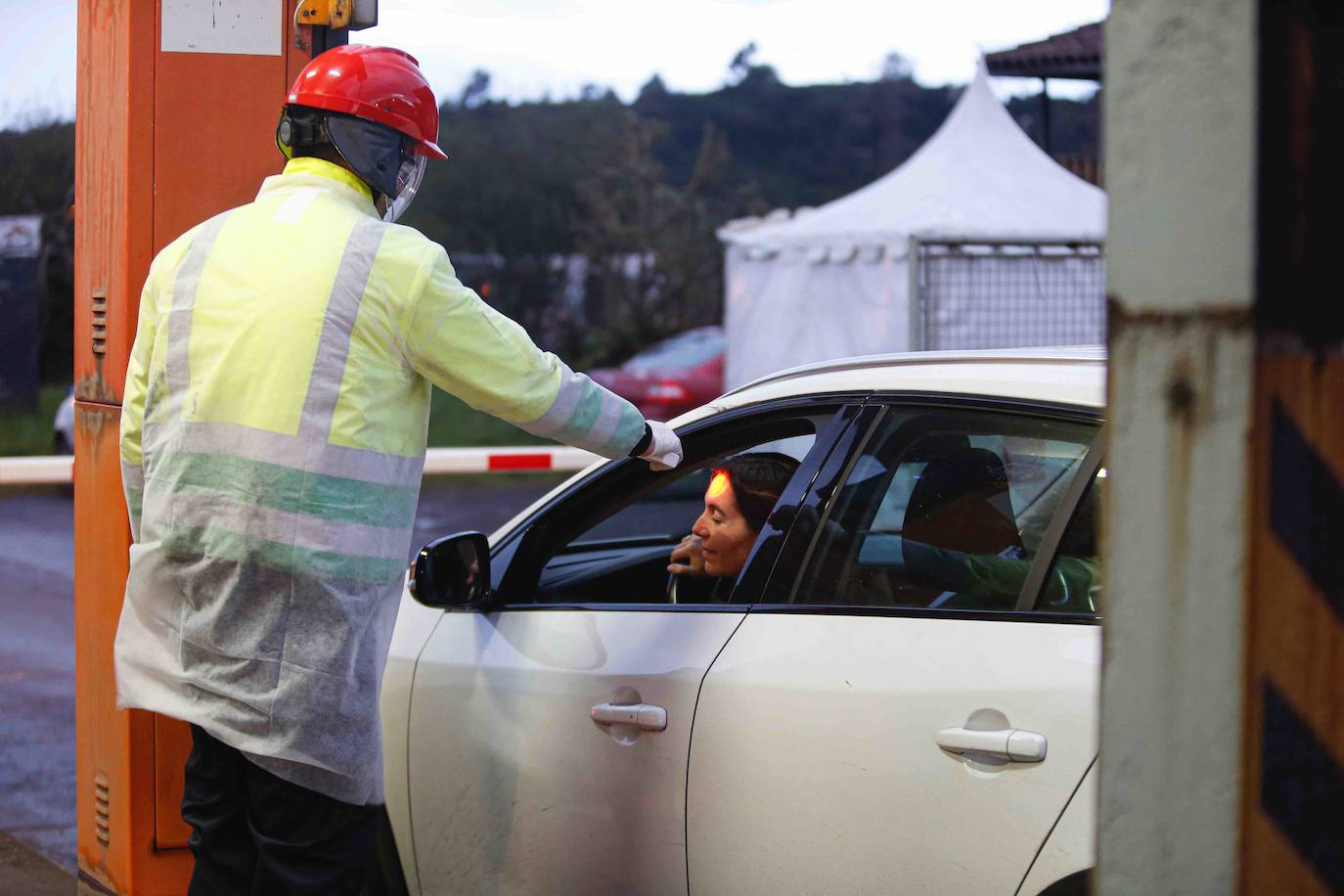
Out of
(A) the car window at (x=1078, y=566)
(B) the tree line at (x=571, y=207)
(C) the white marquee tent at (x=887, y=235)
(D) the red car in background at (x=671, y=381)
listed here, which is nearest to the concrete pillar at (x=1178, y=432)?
(A) the car window at (x=1078, y=566)

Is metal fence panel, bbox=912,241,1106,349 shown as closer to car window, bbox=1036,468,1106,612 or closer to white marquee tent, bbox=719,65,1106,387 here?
white marquee tent, bbox=719,65,1106,387

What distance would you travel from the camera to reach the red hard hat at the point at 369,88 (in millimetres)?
2961

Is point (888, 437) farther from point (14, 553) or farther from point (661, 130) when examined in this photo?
point (661, 130)

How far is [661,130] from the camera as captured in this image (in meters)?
29.5

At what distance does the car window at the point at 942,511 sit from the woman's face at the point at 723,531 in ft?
1.82

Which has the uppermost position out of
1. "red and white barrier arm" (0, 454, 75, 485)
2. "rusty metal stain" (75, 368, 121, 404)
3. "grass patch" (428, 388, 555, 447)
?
"rusty metal stain" (75, 368, 121, 404)

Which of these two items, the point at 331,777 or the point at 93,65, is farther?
the point at 93,65

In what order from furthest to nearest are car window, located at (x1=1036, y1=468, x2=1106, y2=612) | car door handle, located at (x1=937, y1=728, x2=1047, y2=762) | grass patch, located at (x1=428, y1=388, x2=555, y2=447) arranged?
grass patch, located at (x1=428, y1=388, x2=555, y2=447), car window, located at (x1=1036, y1=468, x2=1106, y2=612), car door handle, located at (x1=937, y1=728, x2=1047, y2=762)

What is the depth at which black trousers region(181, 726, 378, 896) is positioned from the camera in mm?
2809

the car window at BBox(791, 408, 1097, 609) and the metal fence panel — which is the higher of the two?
the metal fence panel

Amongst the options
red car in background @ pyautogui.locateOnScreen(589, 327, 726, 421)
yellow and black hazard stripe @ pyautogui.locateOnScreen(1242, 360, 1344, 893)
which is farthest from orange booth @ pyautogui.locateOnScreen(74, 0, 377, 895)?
red car in background @ pyautogui.locateOnScreen(589, 327, 726, 421)

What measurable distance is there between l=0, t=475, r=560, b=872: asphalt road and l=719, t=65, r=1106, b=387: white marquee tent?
254cm

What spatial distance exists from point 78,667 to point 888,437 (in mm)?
2128

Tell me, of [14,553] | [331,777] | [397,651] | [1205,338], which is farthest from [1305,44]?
[14,553]
